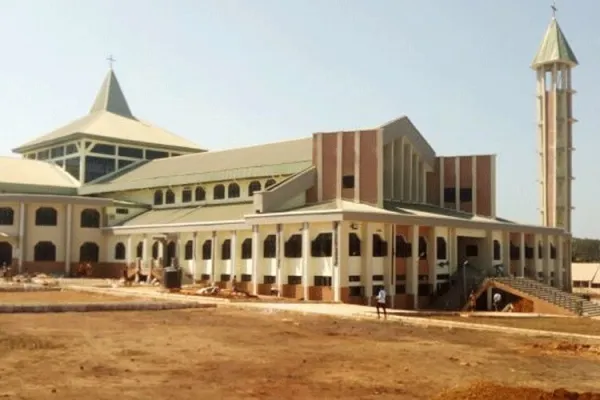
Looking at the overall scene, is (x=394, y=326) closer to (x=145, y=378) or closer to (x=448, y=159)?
(x=145, y=378)

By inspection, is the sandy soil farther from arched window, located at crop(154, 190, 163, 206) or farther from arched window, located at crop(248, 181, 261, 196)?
arched window, located at crop(154, 190, 163, 206)

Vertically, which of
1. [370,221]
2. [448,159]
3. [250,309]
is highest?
[448,159]

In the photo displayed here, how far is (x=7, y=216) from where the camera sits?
55.8 meters

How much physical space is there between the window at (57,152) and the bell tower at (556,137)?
5054cm

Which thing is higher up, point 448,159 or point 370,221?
point 448,159

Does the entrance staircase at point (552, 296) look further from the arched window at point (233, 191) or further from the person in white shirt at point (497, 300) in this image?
the arched window at point (233, 191)

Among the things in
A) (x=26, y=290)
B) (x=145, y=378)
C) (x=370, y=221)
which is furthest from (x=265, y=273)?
(x=145, y=378)

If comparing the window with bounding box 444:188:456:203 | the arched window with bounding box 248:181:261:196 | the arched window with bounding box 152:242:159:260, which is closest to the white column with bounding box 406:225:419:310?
the window with bounding box 444:188:456:203

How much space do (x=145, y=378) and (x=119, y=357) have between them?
313 cm

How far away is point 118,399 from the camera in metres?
12.2

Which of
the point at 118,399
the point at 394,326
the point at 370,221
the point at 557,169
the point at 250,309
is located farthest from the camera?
the point at 557,169

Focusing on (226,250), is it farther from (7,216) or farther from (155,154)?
(155,154)

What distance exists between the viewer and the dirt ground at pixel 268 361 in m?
13.2

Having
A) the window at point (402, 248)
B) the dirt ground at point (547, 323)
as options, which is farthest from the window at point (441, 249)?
the dirt ground at point (547, 323)
